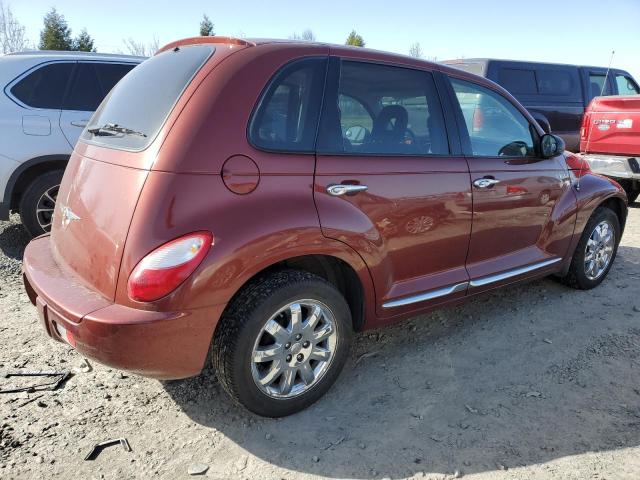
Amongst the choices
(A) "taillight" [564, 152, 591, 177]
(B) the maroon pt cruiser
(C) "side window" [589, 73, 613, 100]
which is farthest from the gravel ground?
(C) "side window" [589, 73, 613, 100]

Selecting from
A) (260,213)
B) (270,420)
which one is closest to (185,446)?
(270,420)

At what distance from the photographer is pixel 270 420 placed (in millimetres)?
2689

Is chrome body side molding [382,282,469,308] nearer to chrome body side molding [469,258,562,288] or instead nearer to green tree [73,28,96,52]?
chrome body side molding [469,258,562,288]

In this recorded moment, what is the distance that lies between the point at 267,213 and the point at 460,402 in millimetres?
1515

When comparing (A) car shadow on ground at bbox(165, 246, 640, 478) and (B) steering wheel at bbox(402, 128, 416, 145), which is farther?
(B) steering wheel at bbox(402, 128, 416, 145)

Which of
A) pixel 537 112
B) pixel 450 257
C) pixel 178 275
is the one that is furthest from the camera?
pixel 537 112

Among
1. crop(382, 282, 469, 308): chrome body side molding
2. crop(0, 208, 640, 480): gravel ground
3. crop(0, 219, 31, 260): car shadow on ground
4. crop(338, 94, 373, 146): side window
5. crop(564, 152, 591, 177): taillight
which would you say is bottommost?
crop(0, 219, 31, 260): car shadow on ground

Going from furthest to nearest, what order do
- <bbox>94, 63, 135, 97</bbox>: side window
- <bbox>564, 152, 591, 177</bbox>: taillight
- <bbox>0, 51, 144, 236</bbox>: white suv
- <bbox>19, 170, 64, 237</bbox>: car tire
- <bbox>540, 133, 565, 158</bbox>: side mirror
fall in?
<bbox>94, 63, 135, 97</bbox>: side window, <bbox>19, 170, 64, 237</bbox>: car tire, <bbox>0, 51, 144, 236</bbox>: white suv, <bbox>564, 152, 591, 177</bbox>: taillight, <bbox>540, 133, 565, 158</bbox>: side mirror

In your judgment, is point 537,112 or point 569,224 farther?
point 537,112

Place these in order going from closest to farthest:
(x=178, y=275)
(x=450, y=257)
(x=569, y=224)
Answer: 1. (x=178, y=275)
2. (x=450, y=257)
3. (x=569, y=224)

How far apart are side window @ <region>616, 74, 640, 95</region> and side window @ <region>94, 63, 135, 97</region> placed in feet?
31.5

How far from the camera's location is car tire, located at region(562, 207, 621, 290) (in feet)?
14.2

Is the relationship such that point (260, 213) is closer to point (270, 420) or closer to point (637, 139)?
point (270, 420)

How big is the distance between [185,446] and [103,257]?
0.98 metres
